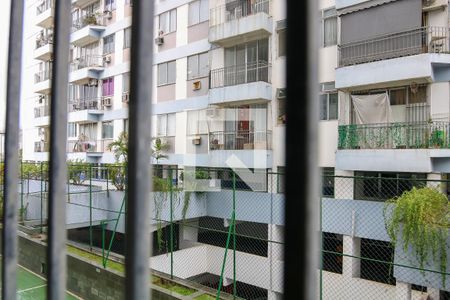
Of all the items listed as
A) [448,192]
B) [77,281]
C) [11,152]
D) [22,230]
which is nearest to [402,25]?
[448,192]

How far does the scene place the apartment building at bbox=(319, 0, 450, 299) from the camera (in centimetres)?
801

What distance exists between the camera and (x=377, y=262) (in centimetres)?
859

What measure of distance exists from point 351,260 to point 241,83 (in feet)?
18.7

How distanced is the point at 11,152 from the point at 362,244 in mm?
9114

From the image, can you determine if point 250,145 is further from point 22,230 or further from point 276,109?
point 22,230

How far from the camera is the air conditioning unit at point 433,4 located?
7.99 metres

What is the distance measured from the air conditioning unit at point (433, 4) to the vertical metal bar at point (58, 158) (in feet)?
29.7

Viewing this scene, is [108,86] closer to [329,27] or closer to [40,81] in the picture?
[40,81]

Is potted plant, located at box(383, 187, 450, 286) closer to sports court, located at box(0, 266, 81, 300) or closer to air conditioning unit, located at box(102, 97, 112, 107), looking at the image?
sports court, located at box(0, 266, 81, 300)

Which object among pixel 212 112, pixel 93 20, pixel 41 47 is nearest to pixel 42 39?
pixel 41 47

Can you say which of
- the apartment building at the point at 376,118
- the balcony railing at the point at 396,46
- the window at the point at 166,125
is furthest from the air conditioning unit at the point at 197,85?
the balcony railing at the point at 396,46

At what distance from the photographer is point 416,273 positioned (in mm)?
6711

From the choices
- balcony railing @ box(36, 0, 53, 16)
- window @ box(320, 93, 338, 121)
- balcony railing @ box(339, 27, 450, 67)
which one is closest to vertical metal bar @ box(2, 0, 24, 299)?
balcony railing @ box(339, 27, 450, 67)

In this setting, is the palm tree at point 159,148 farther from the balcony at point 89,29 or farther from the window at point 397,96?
the window at point 397,96
